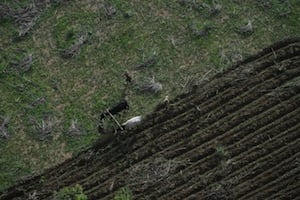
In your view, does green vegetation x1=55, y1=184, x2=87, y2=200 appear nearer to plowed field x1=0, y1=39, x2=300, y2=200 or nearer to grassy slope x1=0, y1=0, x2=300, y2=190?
plowed field x1=0, y1=39, x2=300, y2=200

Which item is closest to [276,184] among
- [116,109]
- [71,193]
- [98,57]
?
[116,109]

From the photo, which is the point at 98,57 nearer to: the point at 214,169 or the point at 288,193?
the point at 214,169

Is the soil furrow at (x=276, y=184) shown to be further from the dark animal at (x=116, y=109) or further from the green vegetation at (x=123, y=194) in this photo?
the dark animal at (x=116, y=109)

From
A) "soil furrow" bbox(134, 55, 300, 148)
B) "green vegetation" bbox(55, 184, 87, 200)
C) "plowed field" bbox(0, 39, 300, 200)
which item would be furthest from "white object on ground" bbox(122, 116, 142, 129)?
"green vegetation" bbox(55, 184, 87, 200)

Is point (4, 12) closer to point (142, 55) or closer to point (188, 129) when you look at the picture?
point (142, 55)

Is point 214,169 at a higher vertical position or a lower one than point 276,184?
higher

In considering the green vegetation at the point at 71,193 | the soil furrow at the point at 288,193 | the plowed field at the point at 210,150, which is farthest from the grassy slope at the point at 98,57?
the soil furrow at the point at 288,193
